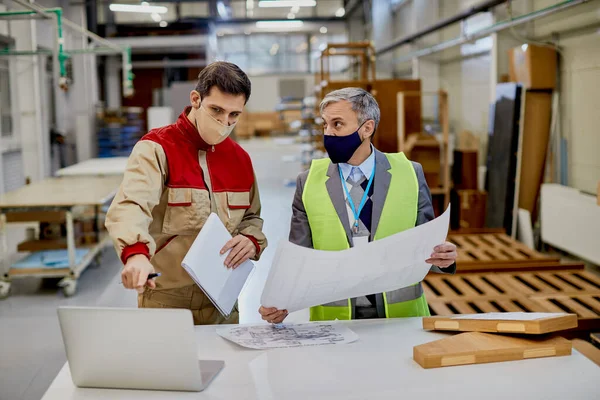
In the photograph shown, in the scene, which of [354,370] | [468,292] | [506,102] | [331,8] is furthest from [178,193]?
[331,8]

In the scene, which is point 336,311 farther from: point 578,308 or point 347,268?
point 578,308

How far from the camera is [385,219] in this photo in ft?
7.97

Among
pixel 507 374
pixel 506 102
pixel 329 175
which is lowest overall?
pixel 507 374

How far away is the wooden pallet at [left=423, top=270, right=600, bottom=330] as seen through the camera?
422cm

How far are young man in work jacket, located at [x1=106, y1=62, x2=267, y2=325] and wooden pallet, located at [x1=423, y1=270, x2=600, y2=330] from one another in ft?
7.38

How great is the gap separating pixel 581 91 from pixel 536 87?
0.54 meters

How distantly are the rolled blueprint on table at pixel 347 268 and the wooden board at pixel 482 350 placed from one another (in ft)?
0.94

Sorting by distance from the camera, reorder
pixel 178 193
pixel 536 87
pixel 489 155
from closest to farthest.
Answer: pixel 178 193 → pixel 536 87 → pixel 489 155

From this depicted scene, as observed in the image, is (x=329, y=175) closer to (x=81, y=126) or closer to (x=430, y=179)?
(x=430, y=179)

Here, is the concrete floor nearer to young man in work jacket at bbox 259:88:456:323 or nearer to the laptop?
young man in work jacket at bbox 259:88:456:323

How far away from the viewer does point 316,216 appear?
2.47 meters

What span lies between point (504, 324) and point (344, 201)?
0.77 m

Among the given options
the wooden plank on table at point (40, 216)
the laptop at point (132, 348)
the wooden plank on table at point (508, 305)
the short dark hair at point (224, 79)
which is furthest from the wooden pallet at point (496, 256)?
the wooden plank on table at point (40, 216)

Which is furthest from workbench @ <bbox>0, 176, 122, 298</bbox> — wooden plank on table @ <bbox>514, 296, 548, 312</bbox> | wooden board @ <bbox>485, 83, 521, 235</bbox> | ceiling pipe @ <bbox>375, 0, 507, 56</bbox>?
ceiling pipe @ <bbox>375, 0, 507, 56</bbox>
